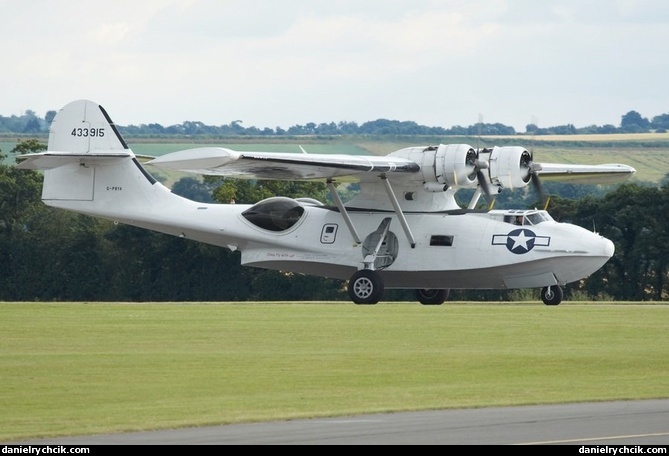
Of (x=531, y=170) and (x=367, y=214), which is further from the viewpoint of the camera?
(x=367, y=214)

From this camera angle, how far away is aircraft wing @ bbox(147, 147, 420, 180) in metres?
34.8

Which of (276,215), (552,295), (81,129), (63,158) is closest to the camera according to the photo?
(552,295)

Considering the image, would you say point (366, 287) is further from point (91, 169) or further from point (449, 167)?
point (91, 169)

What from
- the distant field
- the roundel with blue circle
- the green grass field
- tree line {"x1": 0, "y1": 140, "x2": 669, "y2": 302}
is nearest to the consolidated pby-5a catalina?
the roundel with blue circle

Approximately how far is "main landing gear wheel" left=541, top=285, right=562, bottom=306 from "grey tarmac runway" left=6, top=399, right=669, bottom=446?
809 inches

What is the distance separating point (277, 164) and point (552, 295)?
8638mm

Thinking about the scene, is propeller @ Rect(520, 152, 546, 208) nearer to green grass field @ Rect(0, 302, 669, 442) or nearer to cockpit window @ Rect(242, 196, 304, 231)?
green grass field @ Rect(0, 302, 669, 442)

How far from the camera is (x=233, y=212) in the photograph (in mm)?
42094

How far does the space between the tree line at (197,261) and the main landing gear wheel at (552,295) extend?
18.0 metres

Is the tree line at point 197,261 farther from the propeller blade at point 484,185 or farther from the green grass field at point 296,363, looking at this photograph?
the green grass field at point 296,363

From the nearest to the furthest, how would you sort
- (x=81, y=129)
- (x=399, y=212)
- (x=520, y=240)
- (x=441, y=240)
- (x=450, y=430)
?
(x=450, y=430)
(x=520, y=240)
(x=399, y=212)
(x=441, y=240)
(x=81, y=129)

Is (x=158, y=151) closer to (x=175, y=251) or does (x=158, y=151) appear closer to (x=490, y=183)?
(x=175, y=251)

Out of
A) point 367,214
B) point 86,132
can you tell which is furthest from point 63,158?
point 367,214

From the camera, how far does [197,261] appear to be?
65.4 metres
